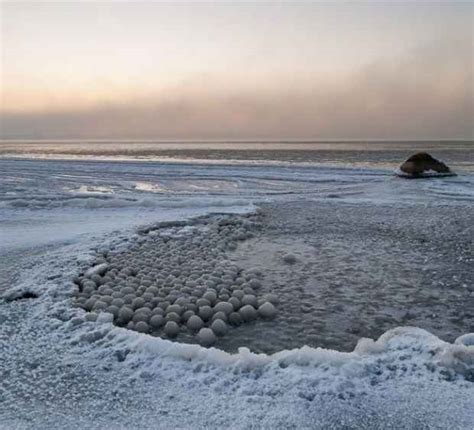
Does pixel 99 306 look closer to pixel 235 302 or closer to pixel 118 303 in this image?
pixel 118 303

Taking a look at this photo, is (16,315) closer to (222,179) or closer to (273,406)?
(273,406)

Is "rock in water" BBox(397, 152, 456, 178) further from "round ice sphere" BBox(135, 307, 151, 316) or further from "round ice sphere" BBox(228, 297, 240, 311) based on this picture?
"round ice sphere" BBox(135, 307, 151, 316)

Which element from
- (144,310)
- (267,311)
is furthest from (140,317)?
(267,311)

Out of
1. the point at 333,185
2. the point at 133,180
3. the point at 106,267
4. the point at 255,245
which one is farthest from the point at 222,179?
the point at 106,267

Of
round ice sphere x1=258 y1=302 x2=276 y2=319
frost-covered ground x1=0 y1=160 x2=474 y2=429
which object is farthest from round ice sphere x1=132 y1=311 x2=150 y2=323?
round ice sphere x1=258 y1=302 x2=276 y2=319

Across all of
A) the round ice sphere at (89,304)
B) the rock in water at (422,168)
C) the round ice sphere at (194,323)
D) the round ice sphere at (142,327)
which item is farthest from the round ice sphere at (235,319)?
the rock in water at (422,168)

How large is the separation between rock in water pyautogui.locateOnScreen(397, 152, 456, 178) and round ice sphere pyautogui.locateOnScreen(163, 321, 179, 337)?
1635 cm

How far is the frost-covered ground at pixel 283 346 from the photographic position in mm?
2801

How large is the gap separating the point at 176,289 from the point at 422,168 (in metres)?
16.1

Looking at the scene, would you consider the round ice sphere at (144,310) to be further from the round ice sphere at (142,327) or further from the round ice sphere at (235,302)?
the round ice sphere at (235,302)

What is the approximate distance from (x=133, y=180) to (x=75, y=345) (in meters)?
15.7

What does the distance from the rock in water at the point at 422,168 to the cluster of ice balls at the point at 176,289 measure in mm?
13340

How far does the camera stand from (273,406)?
282 cm

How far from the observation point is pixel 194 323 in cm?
422
